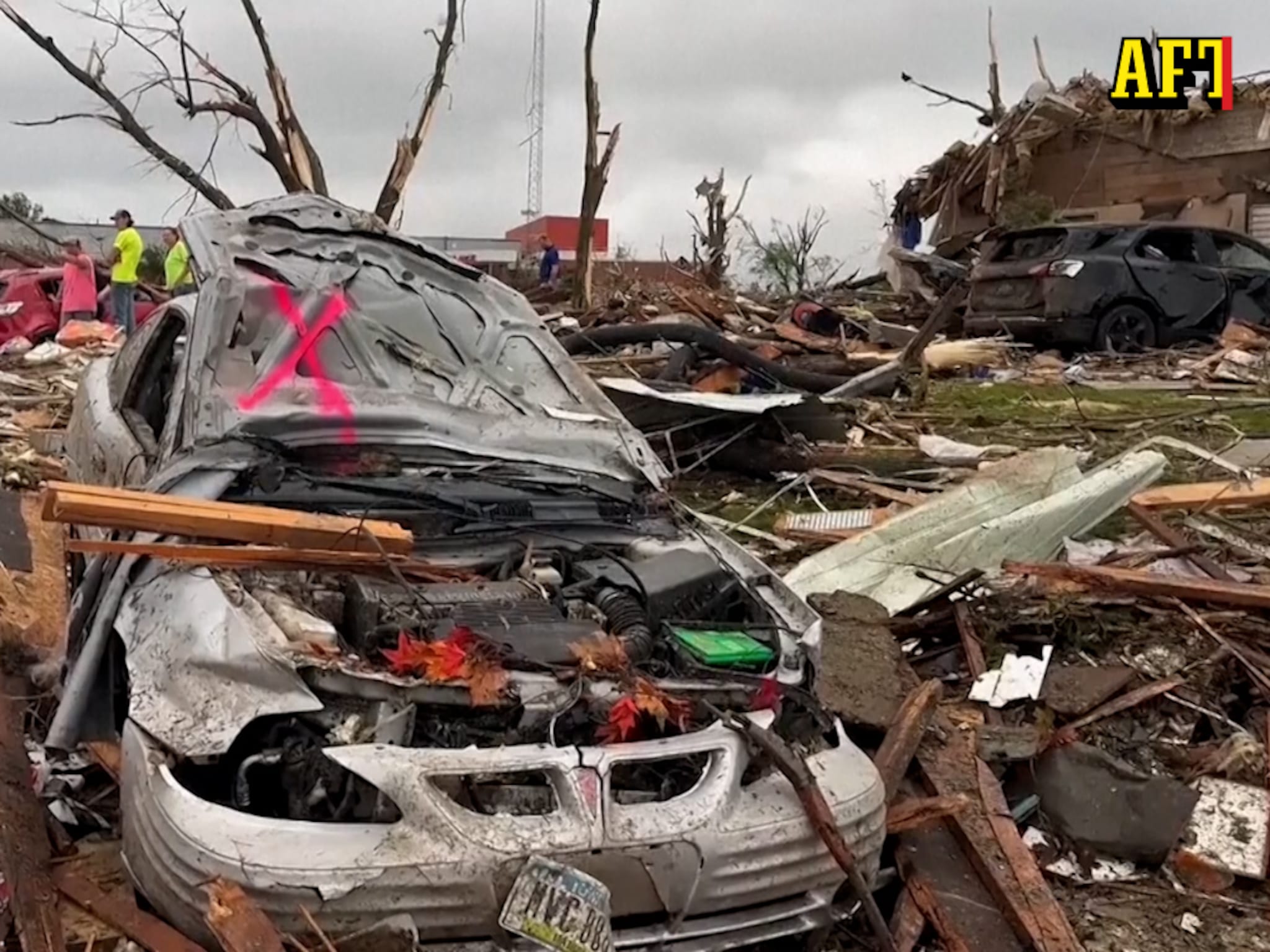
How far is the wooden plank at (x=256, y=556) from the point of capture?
Answer: 135 inches

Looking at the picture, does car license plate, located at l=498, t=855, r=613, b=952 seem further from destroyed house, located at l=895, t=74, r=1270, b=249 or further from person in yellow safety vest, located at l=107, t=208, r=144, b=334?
destroyed house, located at l=895, t=74, r=1270, b=249

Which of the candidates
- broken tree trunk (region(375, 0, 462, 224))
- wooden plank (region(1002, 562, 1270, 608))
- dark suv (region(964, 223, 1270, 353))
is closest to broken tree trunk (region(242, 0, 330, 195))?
broken tree trunk (region(375, 0, 462, 224))

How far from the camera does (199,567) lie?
3.45m

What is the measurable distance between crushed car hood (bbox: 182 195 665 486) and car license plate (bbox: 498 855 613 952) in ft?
5.92

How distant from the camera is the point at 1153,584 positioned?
5312 millimetres

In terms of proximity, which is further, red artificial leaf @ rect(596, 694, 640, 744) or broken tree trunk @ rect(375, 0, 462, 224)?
broken tree trunk @ rect(375, 0, 462, 224)

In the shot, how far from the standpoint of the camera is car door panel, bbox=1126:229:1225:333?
14.7 metres

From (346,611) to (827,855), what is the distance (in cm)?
145

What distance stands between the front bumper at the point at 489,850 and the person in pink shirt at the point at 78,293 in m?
14.7

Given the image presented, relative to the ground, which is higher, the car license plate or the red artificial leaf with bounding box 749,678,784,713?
the red artificial leaf with bounding box 749,678,784,713

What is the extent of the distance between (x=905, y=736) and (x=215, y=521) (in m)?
2.21

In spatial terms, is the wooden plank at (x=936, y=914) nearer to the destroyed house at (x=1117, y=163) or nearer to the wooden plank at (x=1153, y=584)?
the wooden plank at (x=1153, y=584)

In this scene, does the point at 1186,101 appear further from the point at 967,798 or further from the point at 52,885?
the point at 52,885

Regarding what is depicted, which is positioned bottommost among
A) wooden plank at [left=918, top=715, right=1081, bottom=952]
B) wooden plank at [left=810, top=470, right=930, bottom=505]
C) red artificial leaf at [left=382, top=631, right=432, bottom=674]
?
wooden plank at [left=918, top=715, right=1081, bottom=952]
